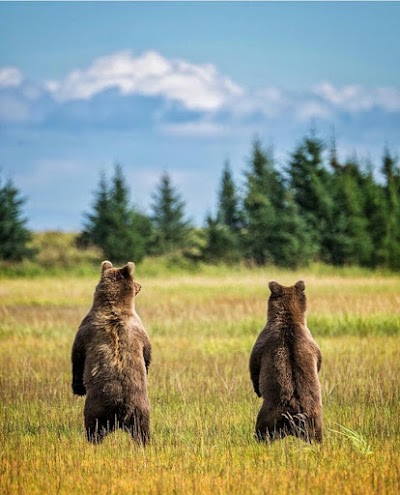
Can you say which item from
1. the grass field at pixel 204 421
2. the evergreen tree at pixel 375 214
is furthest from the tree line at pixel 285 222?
the grass field at pixel 204 421

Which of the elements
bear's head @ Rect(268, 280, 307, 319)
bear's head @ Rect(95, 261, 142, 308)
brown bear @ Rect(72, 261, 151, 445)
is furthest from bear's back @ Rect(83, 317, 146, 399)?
bear's head @ Rect(268, 280, 307, 319)

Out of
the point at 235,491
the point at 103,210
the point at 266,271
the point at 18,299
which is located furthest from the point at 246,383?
the point at 103,210

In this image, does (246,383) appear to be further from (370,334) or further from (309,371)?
(370,334)

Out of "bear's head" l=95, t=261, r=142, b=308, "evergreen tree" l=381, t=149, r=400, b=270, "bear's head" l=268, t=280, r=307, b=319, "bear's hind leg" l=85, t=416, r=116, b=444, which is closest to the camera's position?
"bear's hind leg" l=85, t=416, r=116, b=444

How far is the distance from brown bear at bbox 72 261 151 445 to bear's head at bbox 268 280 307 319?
1.11 meters

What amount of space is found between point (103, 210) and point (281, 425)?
129 feet

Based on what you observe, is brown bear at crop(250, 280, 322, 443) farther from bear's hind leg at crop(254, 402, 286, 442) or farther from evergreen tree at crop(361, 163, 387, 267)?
evergreen tree at crop(361, 163, 387, 267)

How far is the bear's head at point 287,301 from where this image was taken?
261 inches

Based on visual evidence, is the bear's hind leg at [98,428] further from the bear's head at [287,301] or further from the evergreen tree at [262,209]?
the evergreen tree at [262,209]

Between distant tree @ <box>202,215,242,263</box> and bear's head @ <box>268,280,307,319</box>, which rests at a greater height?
distant tree @ <box>202,215,242,263</box>

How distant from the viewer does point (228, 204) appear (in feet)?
165

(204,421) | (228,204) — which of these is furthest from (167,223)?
(204,421)

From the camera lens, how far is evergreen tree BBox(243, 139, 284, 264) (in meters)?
44.1

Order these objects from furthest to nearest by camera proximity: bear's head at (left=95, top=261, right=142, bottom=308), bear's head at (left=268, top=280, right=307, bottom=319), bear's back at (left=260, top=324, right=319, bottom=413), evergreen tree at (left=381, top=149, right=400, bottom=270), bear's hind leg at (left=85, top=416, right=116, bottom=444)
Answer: evergreen tree at (left=381, top=149, right=400, bottom=270)
bear's head at (left=268, top=280, right=307, bottom=319)
bear's head at (left=95, top=261, right=142, bottom=308)
bear's hind leg at (left=85, top=416, right=116, bottom=444)
bear's back at (left=260, top=324, right=319, bottom=413)
